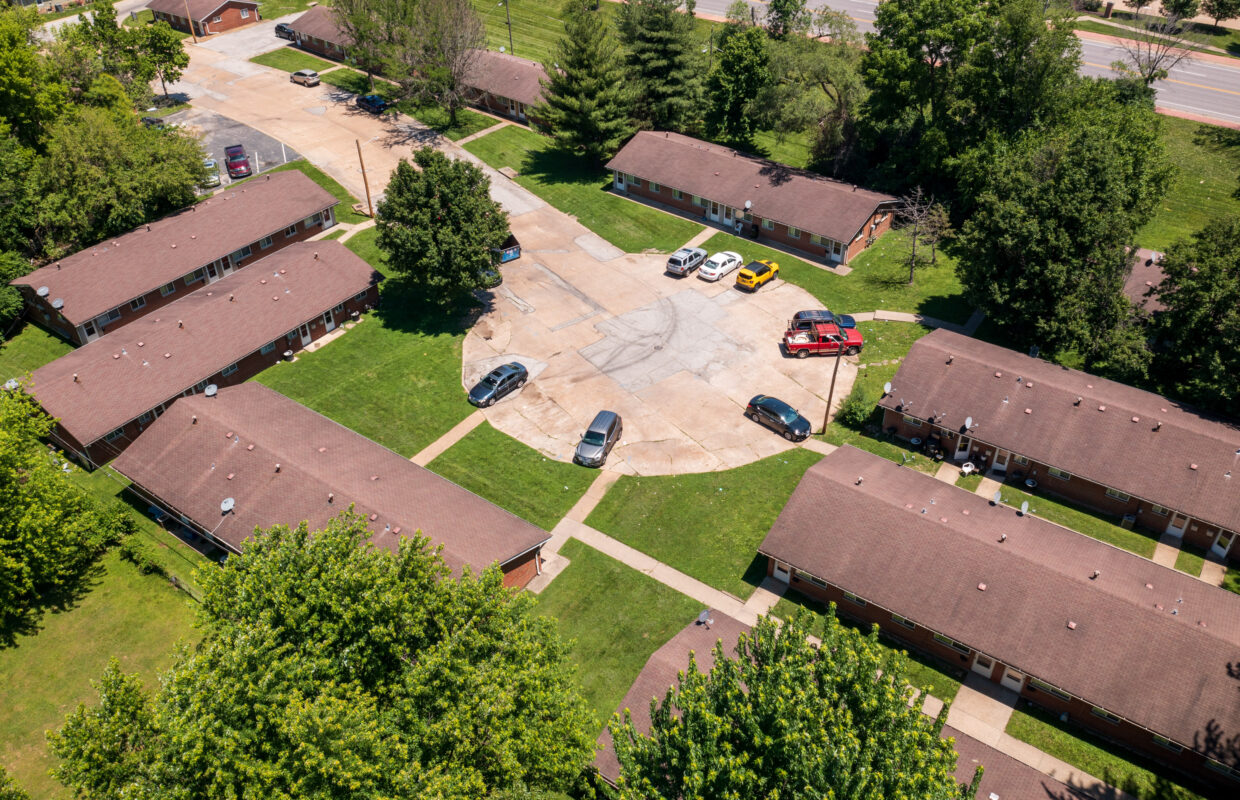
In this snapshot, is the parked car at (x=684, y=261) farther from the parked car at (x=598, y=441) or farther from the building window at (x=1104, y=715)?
the building window at (x=1104, y=715)

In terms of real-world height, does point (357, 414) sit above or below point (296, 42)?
below

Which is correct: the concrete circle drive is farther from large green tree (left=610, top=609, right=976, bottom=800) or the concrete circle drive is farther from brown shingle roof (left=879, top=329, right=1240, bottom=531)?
large green tree (left=610, top=609, right=976, bottom=800)

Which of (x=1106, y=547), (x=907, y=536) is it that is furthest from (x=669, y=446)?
(x=1106, y=547)

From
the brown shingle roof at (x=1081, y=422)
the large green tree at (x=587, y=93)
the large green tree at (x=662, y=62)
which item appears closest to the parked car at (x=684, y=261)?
the large green tree at (x=587, y=93)

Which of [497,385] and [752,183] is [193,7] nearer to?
[752,183]

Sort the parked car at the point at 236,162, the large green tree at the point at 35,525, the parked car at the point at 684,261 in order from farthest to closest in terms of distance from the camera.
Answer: the parked car at the point at 236,162 < the parked car at the point at 684,261 < the large green tree at the point at 35,525

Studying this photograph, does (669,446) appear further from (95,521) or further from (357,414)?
(95,521)

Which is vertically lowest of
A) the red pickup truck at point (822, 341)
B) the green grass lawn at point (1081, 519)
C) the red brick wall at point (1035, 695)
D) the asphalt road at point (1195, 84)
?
the red brick wall at point (1035, 695)

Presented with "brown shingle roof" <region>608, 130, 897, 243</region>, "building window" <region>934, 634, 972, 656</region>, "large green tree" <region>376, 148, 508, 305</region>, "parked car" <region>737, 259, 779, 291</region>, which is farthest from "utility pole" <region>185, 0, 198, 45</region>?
"building window" <region>934, 634, 972, 656</region>
